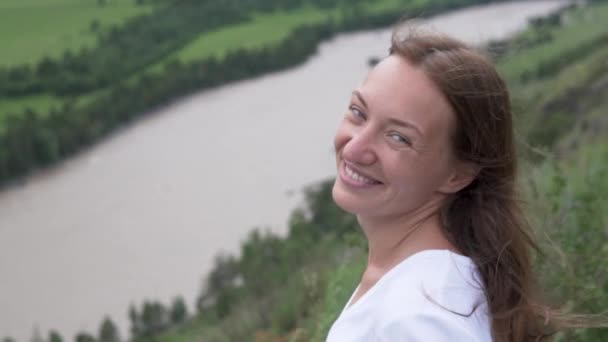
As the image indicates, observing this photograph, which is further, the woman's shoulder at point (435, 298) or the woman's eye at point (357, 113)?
the woman's eye at point (357, 113)

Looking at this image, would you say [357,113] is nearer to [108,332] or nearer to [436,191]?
[436,191]

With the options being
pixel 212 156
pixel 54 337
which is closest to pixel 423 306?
pixel 54 337

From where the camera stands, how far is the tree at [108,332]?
11.9 meters

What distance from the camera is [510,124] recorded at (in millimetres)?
1293

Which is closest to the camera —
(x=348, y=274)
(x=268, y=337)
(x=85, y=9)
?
(x=348, y=274)

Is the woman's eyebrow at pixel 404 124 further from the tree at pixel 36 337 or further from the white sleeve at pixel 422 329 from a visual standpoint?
the tree at pixel 36 337

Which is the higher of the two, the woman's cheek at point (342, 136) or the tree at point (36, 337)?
the woman's cheek at point (342, 136)

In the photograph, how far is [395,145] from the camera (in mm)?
1231

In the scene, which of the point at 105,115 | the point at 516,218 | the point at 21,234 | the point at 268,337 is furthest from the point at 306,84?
the point at 516,218

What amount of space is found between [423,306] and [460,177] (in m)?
0.27

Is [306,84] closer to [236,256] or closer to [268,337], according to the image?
[236,256]

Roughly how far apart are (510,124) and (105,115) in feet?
74.1

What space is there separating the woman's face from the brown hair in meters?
0.02

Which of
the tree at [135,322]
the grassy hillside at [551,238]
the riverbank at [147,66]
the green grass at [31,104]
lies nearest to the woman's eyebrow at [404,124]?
the grassy hillside at [551,238]
